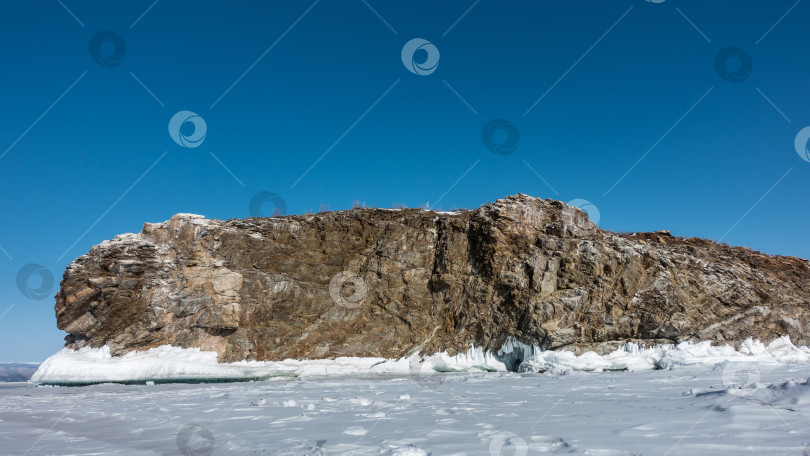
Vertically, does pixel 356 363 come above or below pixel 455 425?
above

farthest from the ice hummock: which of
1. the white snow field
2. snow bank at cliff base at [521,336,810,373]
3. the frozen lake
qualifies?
the frozen lake

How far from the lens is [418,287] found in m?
24.3

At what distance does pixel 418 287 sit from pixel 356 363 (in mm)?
5213

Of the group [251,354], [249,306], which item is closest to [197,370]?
[251,354]

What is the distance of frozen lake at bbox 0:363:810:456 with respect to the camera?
438 centimetres

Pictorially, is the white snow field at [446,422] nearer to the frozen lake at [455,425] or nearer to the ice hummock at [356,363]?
the frozen lake at [455,425]

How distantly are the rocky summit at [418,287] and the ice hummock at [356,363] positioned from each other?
60cm

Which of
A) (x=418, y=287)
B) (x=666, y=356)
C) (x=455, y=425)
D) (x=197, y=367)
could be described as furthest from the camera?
(x=418, y=287)

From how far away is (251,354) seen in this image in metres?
22.8

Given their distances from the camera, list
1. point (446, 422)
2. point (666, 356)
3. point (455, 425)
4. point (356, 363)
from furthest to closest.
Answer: point (356, 363) → point (666, 356) → point (446, 422) → point (455, 425)

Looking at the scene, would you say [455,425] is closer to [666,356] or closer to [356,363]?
[666,356]

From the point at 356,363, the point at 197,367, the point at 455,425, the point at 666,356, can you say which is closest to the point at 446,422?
the point at 455,425

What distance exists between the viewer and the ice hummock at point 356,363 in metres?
18.0

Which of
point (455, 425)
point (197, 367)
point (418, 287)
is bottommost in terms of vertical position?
point (455, 425)
